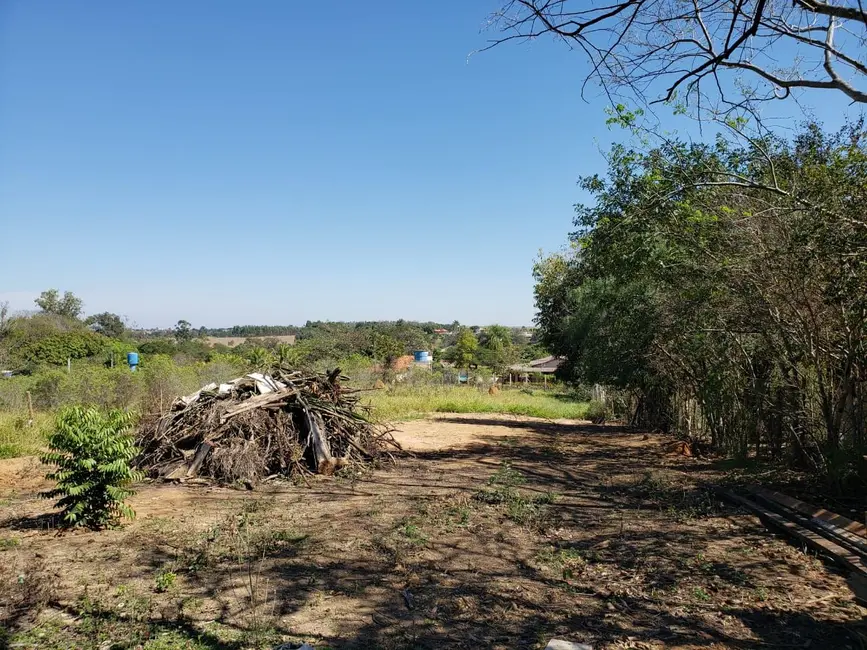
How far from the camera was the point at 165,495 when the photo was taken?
24.4ft

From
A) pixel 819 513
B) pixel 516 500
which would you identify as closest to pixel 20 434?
pixel 516 500

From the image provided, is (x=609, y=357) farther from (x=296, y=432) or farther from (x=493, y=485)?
(x=296, y=432)

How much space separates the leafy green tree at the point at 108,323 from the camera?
170 feet

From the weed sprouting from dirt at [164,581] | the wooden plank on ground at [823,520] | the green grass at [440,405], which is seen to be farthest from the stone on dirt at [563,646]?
the green grass at [440,405]

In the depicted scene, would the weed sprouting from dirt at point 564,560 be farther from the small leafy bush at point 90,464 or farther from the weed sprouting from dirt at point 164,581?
the small leafy bush at point 90,464

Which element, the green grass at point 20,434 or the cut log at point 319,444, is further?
the green grass at point 20,434

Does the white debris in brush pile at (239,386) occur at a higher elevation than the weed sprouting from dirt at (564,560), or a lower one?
higher

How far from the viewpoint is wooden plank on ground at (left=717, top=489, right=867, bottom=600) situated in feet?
14.4

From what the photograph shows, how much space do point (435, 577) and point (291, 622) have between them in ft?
4.08

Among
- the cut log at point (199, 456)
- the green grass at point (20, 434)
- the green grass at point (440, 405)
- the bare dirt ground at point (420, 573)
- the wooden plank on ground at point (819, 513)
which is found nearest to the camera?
the bare dirt ground at point (420, 573)

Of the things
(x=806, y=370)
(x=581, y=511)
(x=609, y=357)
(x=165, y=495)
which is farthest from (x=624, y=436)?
(x=165, y=495)

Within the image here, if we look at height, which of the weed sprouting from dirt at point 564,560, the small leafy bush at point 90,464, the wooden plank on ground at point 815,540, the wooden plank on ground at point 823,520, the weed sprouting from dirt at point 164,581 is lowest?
the weed sprouting from dirt at point 564,560

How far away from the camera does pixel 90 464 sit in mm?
5211

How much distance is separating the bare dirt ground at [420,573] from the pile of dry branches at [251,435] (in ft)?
2.24
